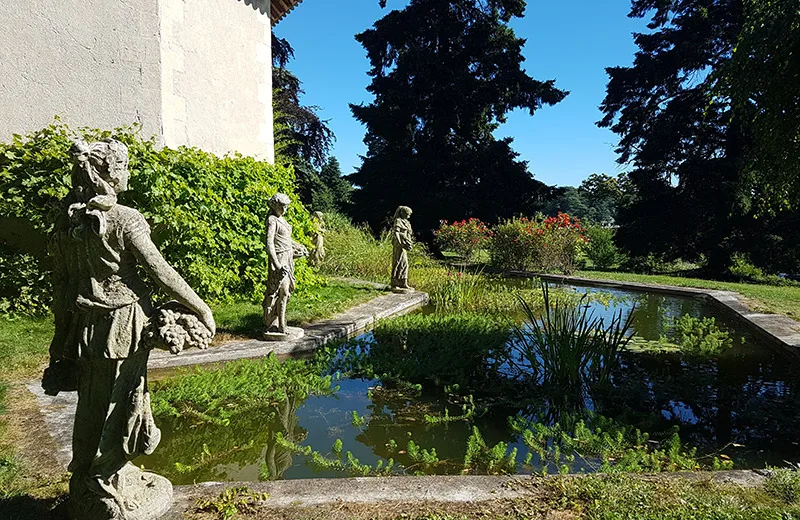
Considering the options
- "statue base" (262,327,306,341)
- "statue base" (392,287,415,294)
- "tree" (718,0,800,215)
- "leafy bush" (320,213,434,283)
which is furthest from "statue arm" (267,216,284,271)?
"leafy bush" (320,213,434,283)

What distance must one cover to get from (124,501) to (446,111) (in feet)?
74.2

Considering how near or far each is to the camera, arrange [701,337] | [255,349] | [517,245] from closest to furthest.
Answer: [255,349], [701,337], [517,245]

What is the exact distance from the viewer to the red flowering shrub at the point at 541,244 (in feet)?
46.4

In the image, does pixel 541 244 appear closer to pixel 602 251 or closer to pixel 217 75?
pixel 602 251

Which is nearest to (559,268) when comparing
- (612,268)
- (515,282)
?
(515,282)

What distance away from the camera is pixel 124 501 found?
2.18m

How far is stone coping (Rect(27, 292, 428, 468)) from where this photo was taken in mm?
3592

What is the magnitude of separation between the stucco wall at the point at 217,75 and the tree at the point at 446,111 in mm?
12330

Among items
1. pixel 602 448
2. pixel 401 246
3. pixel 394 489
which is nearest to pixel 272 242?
pixel 394 489

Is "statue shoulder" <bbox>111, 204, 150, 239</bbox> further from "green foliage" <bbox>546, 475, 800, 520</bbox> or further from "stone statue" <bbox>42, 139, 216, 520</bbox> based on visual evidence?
"green foliage" <bbox>546, 475, 800, 520</bbox>

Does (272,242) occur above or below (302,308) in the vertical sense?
above

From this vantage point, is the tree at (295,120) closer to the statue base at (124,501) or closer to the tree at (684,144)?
the tree at (684,144)

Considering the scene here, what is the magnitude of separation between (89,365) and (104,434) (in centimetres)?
32

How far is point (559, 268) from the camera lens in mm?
14711
